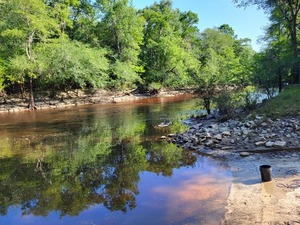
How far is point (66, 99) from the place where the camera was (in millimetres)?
32938

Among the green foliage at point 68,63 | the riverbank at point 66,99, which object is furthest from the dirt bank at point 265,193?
the riverbank at point 66,99

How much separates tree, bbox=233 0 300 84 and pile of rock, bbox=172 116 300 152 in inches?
383

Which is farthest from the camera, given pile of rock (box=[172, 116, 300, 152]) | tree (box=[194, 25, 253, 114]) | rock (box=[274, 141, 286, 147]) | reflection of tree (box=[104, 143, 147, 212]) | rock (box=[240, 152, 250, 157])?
tree (box=[194, 25, 253, 114])

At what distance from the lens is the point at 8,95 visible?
32438 millimetres

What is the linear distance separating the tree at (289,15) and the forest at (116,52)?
0.06m

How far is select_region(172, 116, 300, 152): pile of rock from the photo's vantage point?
8930 mm

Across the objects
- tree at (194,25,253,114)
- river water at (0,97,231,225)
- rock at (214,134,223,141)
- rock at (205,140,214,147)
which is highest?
tree at (194,25,253,114)

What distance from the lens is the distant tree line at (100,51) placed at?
25.4 m

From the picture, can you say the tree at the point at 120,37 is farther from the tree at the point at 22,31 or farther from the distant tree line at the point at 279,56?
the distant tree line at the point at 279,56

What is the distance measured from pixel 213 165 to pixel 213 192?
1938mm

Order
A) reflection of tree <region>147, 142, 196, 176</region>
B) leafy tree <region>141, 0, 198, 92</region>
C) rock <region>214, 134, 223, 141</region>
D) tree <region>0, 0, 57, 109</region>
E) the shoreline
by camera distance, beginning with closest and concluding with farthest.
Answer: the shoreline < reflection of tree <region>147, 142, 196, 176</region> < rock <region>214, 134, 223, 141</region> < tree <region>0, 0, 57, 109</region> < leafy tree <region>141, 0, 198, 92</region>

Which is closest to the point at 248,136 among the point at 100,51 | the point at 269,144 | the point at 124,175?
the point at 269,144

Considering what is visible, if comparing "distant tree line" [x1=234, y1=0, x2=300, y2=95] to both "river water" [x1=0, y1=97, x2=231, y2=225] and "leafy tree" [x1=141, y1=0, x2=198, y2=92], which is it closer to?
"river water" [x1=0, y1=97, x2=231, y2=225]

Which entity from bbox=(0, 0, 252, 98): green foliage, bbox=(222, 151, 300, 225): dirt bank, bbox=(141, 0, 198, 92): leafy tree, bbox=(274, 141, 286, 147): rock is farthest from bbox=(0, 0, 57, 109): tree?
bbox=(222, 151, 300, 225): dirt bank
